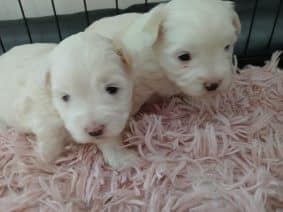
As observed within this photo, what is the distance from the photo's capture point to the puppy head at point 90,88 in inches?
45.9

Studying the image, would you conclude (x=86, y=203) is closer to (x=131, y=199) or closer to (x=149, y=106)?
(x=131, y=199)

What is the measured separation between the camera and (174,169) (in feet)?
4.34

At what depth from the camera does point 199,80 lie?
4.34 ft

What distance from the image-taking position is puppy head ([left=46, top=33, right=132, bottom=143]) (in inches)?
45.9

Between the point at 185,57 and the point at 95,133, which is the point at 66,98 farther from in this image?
the point at 185,57

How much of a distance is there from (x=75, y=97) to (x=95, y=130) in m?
0.11

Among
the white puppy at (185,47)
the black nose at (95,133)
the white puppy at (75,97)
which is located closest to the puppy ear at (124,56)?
the white puppy at (75,97)

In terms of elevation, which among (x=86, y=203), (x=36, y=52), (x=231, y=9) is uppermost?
(x=231, y=9)

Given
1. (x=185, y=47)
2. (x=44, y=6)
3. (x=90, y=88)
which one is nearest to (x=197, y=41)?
(x=185, y=47)

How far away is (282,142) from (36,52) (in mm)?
866

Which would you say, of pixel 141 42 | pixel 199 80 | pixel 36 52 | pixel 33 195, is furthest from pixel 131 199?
pixel 36 52

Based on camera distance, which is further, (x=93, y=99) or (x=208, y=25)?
(x=208, y=25)

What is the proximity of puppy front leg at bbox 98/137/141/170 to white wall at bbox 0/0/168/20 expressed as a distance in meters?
1.26

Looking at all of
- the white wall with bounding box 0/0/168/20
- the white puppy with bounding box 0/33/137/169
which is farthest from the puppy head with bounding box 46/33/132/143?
the white wall with bounding box 0/0/168/20
